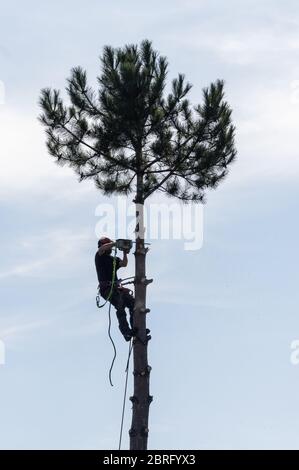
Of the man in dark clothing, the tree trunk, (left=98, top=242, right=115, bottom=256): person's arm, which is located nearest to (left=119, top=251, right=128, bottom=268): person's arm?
the man in dark clothing

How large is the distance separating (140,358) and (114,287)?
1.69m

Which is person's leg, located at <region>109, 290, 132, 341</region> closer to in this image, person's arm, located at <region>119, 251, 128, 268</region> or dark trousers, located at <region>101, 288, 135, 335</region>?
dark trousers, located at <region>101, 288, 135, 335</region>

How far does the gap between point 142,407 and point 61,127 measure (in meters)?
6.71

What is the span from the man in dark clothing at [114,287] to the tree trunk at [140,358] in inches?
10.8

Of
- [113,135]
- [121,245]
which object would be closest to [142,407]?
[121,245]

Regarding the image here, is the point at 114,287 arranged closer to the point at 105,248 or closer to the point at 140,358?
the point at 105,248

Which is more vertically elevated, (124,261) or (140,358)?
(124,261)

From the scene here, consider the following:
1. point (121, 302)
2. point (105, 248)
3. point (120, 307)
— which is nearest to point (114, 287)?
point (121, 302)

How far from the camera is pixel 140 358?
38.5m

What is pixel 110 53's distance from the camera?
127 ft

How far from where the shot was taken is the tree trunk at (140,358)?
38.1 m

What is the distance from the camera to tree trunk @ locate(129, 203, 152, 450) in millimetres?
38094
